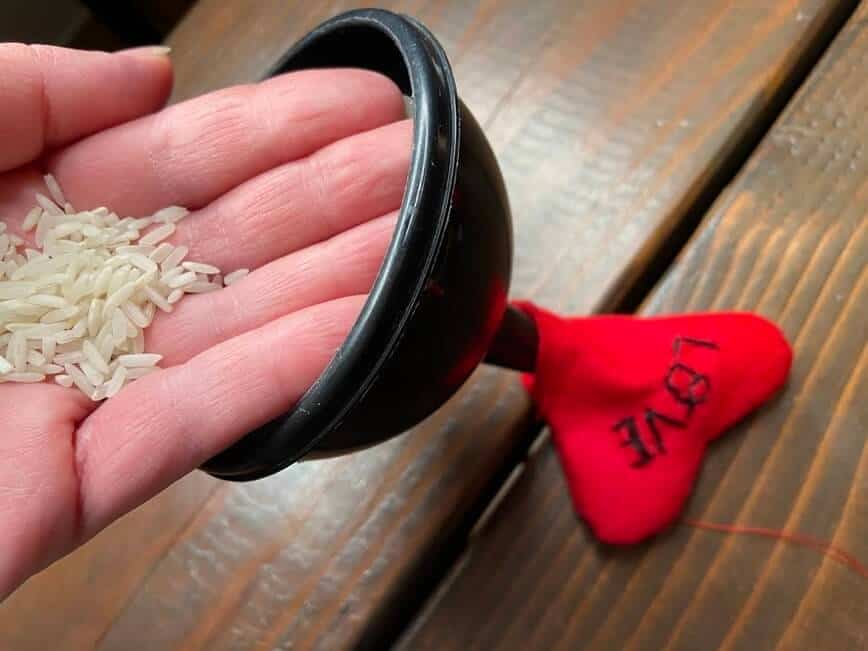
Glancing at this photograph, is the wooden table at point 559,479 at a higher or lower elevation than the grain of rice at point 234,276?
lower

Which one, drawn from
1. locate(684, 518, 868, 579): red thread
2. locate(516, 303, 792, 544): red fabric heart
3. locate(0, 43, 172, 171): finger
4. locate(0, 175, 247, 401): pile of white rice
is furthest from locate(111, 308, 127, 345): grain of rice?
locate(684, 518, 868, 579): red thread

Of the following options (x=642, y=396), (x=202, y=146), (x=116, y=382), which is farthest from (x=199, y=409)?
(x=642, y=396)

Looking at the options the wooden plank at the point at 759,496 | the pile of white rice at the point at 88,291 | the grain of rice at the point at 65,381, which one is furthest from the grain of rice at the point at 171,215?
the wooden plank at the point at 759,496

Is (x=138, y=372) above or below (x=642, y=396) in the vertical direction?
above

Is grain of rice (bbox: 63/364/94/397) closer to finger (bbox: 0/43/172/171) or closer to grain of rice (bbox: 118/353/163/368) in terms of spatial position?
grain of rice (bbox: 118/353/163/368)

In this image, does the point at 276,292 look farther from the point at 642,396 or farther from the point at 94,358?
the point at 642,396

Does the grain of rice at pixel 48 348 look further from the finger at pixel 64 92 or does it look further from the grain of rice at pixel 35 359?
the finger at pixel 64 92
